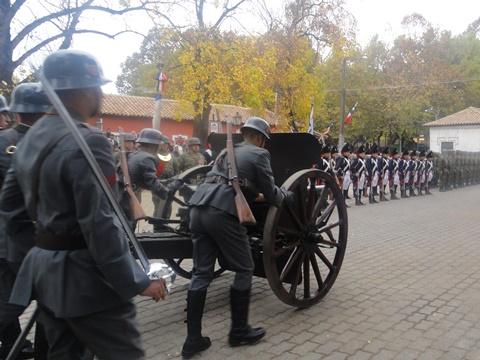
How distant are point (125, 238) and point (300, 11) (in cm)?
2323

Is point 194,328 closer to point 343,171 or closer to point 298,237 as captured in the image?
point 298,237

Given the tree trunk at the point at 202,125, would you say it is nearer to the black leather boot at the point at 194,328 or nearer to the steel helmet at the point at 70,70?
the black leather boot at the point at 194,328

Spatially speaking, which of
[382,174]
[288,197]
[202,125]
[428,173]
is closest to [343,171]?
[382,174]

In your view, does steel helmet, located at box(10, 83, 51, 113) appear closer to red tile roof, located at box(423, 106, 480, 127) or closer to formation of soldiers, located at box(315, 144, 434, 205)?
formation of soldiers, located at box(315, 144, 434, 205)

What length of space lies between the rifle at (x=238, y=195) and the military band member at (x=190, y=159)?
630 cm

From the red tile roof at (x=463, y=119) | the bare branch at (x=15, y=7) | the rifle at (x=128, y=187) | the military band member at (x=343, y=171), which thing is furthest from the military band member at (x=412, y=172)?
the red tile roof at (x=463, y=119)

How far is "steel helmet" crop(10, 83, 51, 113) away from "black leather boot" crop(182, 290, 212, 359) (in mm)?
1685

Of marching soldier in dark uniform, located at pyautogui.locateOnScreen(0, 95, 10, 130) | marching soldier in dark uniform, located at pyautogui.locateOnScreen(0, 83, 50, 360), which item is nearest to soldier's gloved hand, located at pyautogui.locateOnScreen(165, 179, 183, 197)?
marching soldier in dark uniform, located at pyautogui.locateOnScreen(0, 95, 10, 130)

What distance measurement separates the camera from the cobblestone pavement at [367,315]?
3.81m

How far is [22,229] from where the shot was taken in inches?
118

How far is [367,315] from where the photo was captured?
4.59m

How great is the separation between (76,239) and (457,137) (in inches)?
1585

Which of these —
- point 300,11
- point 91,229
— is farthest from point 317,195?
point 300,11

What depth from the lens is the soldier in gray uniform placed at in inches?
79.0
